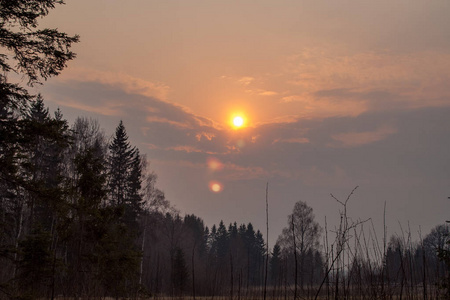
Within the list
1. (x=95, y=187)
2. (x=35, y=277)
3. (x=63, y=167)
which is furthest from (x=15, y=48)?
(x=63, y=167)

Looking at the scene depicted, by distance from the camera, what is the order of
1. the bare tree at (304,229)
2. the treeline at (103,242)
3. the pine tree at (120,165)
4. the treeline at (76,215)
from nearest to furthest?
1. the treeline at (103,242)
2. the treeline at (76,215)
3. the pine tree at (120,165)
4. the bare tree at (304,229)

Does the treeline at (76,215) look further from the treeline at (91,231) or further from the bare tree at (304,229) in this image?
the bare tree at (304,229)

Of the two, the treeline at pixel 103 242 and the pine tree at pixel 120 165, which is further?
the pine tree at pixel 120 165

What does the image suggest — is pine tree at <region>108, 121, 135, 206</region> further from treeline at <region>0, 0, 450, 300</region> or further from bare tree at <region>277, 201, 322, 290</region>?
bare tree at <region>277, 201, 322, 290</region>

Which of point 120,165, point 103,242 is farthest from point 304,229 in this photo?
point 103,242

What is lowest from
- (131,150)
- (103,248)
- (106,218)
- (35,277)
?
(35,277)

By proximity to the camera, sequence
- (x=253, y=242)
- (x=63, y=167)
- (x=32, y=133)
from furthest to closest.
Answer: (x=253, y=242)
(x=63, y=167)
(x=32, y=133)

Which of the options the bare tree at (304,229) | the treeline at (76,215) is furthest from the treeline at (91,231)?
the bare tree at (304,229)

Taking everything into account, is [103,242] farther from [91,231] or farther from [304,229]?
[304,229]

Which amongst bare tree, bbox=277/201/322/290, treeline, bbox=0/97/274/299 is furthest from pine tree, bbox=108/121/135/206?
bare tree, bbox=277/201/322/290

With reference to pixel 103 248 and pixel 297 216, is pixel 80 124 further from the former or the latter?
pixel 297 216

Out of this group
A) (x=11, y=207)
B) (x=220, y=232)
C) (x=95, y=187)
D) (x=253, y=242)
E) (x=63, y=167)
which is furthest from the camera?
(x=220, y=232)

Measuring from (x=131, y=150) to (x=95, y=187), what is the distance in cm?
1861

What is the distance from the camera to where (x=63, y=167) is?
29.3 m
